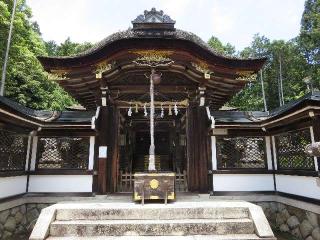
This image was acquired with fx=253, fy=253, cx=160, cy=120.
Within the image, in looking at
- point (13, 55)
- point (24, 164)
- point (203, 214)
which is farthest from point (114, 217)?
point (13, 55)

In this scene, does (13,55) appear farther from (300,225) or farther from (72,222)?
(300,225)

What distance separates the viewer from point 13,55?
23125mm

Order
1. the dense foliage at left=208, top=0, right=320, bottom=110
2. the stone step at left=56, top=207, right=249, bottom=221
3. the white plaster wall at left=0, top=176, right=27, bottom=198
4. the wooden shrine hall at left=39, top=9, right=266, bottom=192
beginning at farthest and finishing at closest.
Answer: the dense foliage at left=208, top=0, right=320, bottom=110 → the wooden shrine hall at left=39, top=9, right=266, bottom=192 → the white plaster wall at left=0, top=176, right=27, bottom=198 → the stone step at left=56, top=207, right=249, bottom=221

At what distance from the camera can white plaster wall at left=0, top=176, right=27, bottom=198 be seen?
25.9 feet

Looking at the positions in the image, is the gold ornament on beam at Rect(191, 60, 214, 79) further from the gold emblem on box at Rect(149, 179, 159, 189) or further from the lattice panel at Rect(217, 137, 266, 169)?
the gold emblem on box at Rect(149, 179, 159, 189)

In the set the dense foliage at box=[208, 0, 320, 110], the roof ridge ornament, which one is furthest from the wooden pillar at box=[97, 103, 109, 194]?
the dense foliage at box=[208, 0, 320, 110]

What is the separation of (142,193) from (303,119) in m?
5.33

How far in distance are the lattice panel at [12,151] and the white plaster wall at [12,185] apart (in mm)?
327

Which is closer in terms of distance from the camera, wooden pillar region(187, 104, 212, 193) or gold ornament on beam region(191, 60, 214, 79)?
gold ornament on beam region(191, 60, 214, 79)

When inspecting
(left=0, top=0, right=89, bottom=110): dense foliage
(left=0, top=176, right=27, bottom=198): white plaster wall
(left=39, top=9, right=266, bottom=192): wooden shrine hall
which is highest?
(left=0, top=0, right=89, bottom=110): dense foliage

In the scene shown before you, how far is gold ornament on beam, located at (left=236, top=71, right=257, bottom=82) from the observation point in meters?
9.55

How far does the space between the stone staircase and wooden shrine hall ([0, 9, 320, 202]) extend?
2425mm

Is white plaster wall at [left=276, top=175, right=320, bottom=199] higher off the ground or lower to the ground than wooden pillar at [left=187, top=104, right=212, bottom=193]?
lower

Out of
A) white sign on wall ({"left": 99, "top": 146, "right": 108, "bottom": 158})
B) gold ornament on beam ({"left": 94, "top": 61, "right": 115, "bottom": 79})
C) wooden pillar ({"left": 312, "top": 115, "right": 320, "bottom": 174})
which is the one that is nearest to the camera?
wooden pillar ({"left": 312, "top": 115, "right": 320, "bottom": 174})
